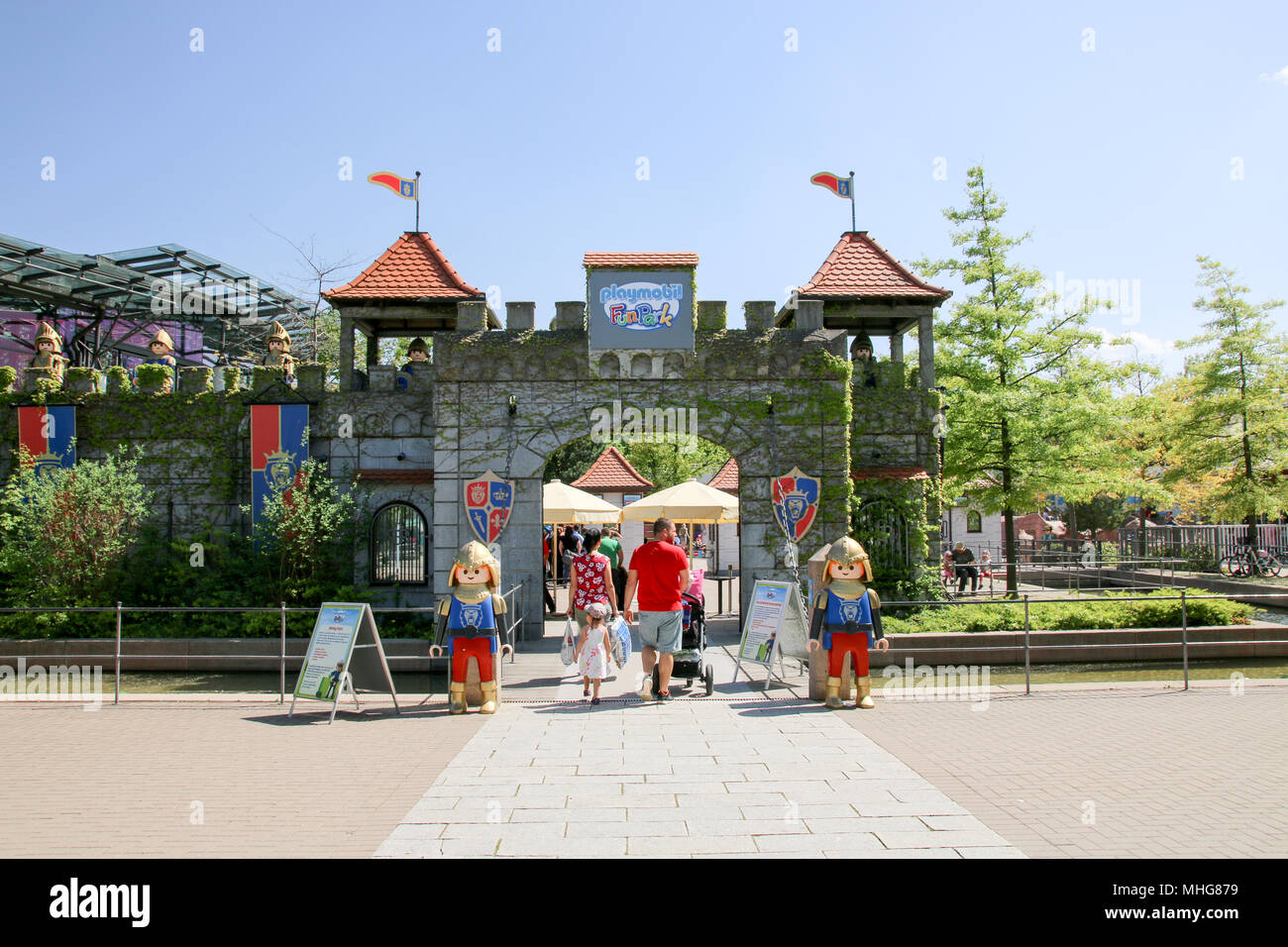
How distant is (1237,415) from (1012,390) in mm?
12449

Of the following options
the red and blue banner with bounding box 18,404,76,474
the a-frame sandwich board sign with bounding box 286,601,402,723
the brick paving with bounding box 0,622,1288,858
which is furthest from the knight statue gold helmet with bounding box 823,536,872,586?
the red and blue banner with bounding box 18,404,76,474

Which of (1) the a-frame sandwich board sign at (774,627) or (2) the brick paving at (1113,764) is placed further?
(1) the a-frame sandwich board sign at (774,627)

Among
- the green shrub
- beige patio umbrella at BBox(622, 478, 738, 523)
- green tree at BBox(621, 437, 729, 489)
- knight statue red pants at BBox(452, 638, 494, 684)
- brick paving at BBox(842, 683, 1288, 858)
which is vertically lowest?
brick paving at BBox(842, 683, 1288, 858)

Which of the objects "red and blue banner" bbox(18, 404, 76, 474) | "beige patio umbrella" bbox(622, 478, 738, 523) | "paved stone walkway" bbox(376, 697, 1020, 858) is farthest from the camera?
"red and blue banner" bbox(18, 404, 76, 474)

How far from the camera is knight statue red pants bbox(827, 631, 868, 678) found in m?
9.48

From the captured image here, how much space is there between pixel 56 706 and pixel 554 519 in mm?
9887

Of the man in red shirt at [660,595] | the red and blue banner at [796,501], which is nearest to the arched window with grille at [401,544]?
the red and blue banner at [796,501]

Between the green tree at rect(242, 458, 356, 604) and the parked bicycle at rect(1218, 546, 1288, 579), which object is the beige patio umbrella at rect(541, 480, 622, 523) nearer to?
the green tree at rect(242, 458, 356, 604)

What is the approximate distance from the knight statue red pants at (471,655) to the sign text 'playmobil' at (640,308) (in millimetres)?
6975

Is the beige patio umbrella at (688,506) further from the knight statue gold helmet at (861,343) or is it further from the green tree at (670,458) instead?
the green tree at (670,458)

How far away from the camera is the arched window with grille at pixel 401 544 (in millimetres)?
16828

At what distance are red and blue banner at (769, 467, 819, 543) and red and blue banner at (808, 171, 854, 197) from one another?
23.9 ft

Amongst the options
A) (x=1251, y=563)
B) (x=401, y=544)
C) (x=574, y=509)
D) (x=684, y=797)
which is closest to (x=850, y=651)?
(x=684, y=797)
